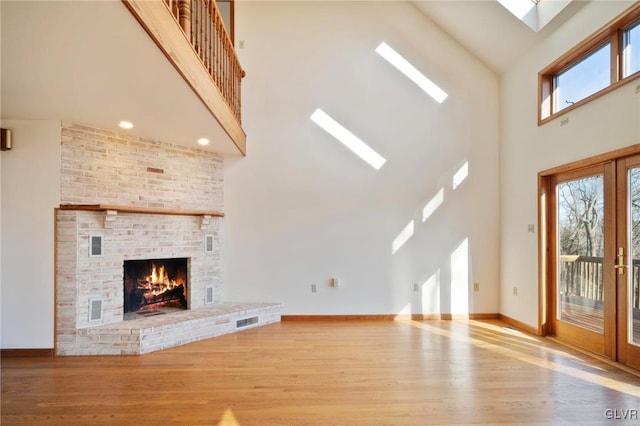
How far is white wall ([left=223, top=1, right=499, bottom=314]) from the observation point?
474 centimetres

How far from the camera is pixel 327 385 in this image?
271 cm

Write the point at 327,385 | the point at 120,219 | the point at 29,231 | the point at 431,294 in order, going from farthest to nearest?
1. the point at 431,294
2. the point at 120,219
3. the point at 29,231
4. the point at 327,385

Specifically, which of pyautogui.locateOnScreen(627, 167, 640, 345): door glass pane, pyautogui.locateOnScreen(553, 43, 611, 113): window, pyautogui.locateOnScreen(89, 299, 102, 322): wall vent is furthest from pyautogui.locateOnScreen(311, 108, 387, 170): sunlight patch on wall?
pyautogui.locateOnScreen(89, 299, 102, 322): wall vent

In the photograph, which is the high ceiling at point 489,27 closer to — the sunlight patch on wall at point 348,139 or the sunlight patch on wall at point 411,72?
the sunlight patch on wall at point 411,72

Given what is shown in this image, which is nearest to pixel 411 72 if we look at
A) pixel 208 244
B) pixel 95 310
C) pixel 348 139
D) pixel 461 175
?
pixel 348 139

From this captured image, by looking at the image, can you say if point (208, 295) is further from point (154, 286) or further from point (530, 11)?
point (530, 11)

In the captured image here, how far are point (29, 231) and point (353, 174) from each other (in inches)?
152

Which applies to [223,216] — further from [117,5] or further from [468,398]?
[468,398]

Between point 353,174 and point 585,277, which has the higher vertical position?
point 353,174

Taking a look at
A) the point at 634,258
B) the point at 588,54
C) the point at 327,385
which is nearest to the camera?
the point at 327,385

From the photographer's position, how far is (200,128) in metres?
3.63

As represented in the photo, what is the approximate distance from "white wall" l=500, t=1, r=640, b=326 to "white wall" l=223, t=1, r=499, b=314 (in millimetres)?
262

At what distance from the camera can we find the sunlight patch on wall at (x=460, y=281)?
4.78 meters

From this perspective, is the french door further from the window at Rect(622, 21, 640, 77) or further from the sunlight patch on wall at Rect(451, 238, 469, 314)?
the sunlight patch on wall at Rect(451, 238, 469, 314)
